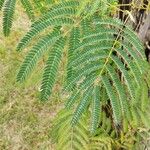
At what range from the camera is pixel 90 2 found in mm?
2160

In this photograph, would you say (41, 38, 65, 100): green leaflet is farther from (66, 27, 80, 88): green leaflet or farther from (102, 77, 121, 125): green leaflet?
(102, 77, 121, 125): green leaflet

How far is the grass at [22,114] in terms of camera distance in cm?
455

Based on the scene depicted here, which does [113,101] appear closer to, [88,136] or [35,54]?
[35,54]

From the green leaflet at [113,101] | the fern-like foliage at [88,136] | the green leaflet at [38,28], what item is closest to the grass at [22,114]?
the fern-like foliage at [88,136]

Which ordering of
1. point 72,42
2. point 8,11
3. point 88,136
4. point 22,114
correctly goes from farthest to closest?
point 22,114
point 88,136
point 72,42
point 8,11

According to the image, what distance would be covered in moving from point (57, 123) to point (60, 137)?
116 millimetres

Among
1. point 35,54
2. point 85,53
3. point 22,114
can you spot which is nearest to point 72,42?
point 85,53

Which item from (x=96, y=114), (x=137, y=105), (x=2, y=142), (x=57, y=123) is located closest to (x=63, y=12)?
(x=96, y=114)

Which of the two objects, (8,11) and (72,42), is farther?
(72,42)

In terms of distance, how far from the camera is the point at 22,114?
15.8ft

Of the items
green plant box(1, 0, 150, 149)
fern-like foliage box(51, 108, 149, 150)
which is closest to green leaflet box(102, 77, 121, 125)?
green plant box(1, 0, 150, 149)

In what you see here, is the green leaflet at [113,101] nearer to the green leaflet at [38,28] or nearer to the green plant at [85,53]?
the green plant at [85,53]

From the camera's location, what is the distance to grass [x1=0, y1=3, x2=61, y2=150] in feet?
14.9

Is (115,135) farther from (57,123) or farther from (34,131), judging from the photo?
(34,131)
